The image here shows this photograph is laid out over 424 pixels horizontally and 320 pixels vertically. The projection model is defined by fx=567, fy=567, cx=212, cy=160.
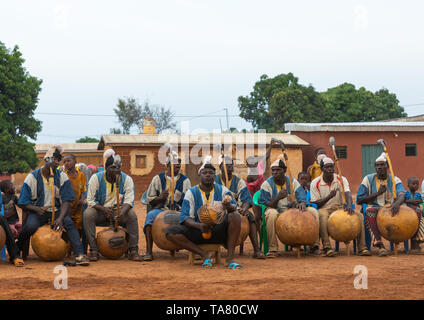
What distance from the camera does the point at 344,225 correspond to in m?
8.62

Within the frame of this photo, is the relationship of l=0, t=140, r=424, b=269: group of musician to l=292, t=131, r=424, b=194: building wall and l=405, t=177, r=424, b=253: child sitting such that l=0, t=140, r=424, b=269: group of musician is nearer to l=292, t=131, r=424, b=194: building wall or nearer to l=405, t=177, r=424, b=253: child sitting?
l=405, t=177, r=424, b=253: child sitting

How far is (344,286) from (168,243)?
320 centimetres

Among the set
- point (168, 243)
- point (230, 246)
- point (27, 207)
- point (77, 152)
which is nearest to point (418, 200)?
point (230, 246)

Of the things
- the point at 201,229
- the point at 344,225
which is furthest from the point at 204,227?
the point at 344,225

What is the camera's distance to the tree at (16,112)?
25.2m

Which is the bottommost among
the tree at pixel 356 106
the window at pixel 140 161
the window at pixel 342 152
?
the window at pixel 140 161

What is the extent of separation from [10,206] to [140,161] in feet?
49.6

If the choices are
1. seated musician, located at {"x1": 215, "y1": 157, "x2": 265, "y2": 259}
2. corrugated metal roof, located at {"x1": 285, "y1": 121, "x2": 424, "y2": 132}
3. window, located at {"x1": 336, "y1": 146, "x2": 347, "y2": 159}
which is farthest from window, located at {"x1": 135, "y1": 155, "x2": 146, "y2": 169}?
seated musician, located at {"x1": 215, "y1": 157, "x2": 265, "y2": 259}

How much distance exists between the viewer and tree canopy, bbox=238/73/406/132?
40.9 m

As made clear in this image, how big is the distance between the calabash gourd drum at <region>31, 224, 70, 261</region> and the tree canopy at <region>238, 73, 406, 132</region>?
33135 millimetres

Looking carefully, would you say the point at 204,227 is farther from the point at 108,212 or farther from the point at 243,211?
the point at 108,212

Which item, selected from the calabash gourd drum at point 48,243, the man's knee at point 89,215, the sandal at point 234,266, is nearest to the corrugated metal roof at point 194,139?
the man's knee at point 89,215

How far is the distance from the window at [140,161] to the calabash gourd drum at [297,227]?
625 inches

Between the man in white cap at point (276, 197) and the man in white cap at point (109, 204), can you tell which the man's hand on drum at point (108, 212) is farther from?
the man in white cap at point (276, 197)
